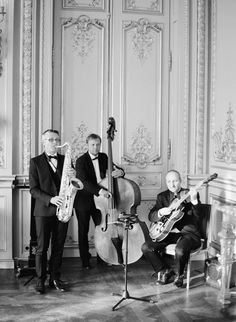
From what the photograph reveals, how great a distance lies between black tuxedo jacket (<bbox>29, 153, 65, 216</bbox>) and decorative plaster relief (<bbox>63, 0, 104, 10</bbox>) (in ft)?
6.71

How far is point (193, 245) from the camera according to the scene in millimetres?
4828

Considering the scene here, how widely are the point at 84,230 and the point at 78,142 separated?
0.98 m

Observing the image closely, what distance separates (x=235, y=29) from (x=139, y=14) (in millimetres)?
1197

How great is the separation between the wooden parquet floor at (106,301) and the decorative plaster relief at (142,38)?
239cm

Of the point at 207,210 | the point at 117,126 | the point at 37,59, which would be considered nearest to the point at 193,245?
the point at 207,210

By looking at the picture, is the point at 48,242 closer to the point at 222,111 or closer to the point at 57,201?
the point at 57,201

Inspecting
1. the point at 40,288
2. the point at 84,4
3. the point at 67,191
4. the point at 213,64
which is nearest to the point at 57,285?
the point at 40,288

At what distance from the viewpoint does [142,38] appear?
5984 mm

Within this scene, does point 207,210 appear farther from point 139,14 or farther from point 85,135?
point 139,14

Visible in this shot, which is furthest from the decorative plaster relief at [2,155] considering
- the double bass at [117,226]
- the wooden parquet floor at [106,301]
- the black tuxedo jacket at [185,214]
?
the black tuxedo jacket at [185,214]

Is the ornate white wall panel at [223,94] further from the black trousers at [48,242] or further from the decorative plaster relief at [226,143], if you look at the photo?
the black trousers at [48,242]

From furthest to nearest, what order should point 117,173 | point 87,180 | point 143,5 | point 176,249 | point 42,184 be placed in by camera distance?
point 143,5 → point 87,180 → point 117,173 → point 176,249 → point 42,184

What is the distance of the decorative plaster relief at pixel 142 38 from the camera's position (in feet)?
19.6

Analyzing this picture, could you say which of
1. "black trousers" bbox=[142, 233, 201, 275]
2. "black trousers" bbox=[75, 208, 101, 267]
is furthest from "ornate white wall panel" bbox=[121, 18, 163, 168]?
"black trousers" bbox=[142, 233, 201, 275]
